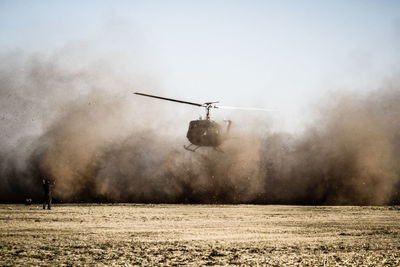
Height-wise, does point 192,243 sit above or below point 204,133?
below

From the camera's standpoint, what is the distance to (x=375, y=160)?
187 feet

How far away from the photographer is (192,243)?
16.2m

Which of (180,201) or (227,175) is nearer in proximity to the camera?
(180,201)

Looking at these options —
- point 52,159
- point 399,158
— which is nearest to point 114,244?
point 52,159

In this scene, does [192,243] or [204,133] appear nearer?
[192,243]

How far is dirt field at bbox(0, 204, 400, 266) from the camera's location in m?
12.8

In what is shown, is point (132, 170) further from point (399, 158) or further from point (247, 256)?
point (247, 256)

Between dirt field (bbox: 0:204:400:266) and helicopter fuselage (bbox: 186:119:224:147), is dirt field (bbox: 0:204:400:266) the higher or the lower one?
the lower one

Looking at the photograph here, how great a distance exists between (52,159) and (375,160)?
133 ft

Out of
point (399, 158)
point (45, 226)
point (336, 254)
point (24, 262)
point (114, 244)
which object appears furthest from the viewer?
point (399, 158)

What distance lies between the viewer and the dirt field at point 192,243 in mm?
12828

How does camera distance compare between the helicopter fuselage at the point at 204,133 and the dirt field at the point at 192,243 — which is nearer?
the dirt field at the point at 192,243

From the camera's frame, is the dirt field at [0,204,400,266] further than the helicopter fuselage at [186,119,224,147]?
No

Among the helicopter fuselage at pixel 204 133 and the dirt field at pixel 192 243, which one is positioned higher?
the helicopter fuselage at pixel 204 133
